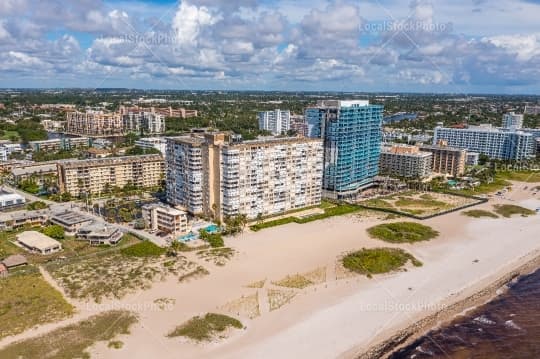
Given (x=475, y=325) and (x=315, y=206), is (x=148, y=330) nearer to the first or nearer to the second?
(x=475, y=325)

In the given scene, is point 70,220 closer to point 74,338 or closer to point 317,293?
point 74,338

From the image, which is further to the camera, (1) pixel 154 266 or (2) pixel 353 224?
(2) pixel 353 224

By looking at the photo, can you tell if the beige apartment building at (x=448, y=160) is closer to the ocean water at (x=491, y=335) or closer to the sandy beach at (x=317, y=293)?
the sandy beach at (x=317, y=293)

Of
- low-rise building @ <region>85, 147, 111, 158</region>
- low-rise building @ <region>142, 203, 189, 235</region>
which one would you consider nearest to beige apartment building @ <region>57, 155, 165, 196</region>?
low-rise building @ <region>85, 147, 111, 158</region>

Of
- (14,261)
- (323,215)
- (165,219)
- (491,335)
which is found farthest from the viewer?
(323,215)

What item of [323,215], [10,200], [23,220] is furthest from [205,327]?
[10,200]

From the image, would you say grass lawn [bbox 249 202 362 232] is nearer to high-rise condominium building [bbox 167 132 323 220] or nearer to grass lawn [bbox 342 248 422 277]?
high-rise condominium building [bbox 167 132 323 220]

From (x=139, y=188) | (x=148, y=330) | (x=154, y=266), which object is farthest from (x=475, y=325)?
(x=139, y=188)
